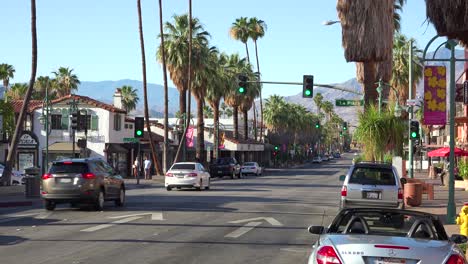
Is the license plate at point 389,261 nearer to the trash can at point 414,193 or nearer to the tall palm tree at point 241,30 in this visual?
the trash can at point 414,193

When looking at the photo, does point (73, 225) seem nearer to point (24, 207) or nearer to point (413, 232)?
point (24, 207)

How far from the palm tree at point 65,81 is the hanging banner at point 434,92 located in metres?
→ 75.1

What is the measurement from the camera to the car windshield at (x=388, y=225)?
8.92 m

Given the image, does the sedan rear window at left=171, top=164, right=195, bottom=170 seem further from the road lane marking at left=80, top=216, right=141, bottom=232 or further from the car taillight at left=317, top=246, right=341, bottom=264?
the car taillight at left=317, top=246, right=341, bottom=264

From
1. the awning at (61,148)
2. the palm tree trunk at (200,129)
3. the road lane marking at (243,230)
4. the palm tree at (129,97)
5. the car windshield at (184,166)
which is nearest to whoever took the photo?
the road lane marking at (243,230)

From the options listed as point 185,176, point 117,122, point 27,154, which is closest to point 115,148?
point 117,122

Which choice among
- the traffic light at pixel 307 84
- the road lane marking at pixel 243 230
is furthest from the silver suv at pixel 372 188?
the traffic light at pixel 307 84

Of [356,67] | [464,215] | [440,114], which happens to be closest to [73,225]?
[464,215]

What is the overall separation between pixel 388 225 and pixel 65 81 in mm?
90662

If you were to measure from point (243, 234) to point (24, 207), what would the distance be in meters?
12.0

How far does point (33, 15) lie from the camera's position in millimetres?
41344

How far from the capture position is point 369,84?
38.5 m

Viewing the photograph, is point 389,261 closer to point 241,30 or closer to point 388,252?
point 388,252

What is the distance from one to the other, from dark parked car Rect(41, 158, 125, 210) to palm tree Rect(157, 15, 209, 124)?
38.1 meters
